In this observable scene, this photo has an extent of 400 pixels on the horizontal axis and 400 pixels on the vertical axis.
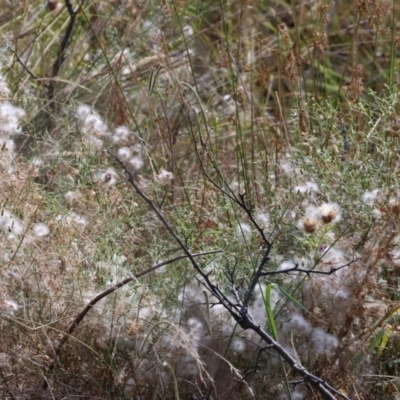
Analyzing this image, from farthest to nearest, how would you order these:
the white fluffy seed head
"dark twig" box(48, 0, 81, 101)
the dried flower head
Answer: "dark twig" box(48, 0, 81, 101), the white fluffy seed head, the dried flower head

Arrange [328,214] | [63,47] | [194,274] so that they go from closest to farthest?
1. [328,214]
2. [194,274]
3. [63,47]

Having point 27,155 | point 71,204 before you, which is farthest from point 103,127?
point 27,155

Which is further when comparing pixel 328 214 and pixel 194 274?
pixel 194 274

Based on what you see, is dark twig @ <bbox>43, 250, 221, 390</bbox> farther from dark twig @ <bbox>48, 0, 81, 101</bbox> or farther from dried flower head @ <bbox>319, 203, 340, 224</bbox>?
dark twig @ <bbox>48, 0, 81, 101</bbox>

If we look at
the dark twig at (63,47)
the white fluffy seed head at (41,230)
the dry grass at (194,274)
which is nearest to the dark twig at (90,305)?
the dry grass at (194,274)

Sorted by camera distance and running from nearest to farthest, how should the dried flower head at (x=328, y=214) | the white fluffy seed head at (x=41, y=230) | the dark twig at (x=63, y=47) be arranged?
the dried flower head at (x=328, y=214) < the white fluffy seed head at (x=41, y=230) < the dark twig at (x=63, y=47)

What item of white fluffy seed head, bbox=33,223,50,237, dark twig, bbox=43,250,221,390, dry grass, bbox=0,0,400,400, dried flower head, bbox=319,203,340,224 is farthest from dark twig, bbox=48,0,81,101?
dried flower head, bbox=319,203,340,224

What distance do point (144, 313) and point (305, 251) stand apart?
0.99 feet

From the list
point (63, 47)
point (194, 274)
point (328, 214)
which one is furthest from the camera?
point (63, 47)

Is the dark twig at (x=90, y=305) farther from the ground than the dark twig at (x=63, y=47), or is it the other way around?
the dark twig at (x=63, y=47)

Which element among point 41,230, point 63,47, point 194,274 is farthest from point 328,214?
point 63,47

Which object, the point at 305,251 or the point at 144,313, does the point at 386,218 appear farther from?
the point at 144,313

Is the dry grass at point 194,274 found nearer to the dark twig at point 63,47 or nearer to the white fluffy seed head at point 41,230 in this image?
the white fluffy seed head at point 41,230

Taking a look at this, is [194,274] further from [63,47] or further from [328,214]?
[63,47]
